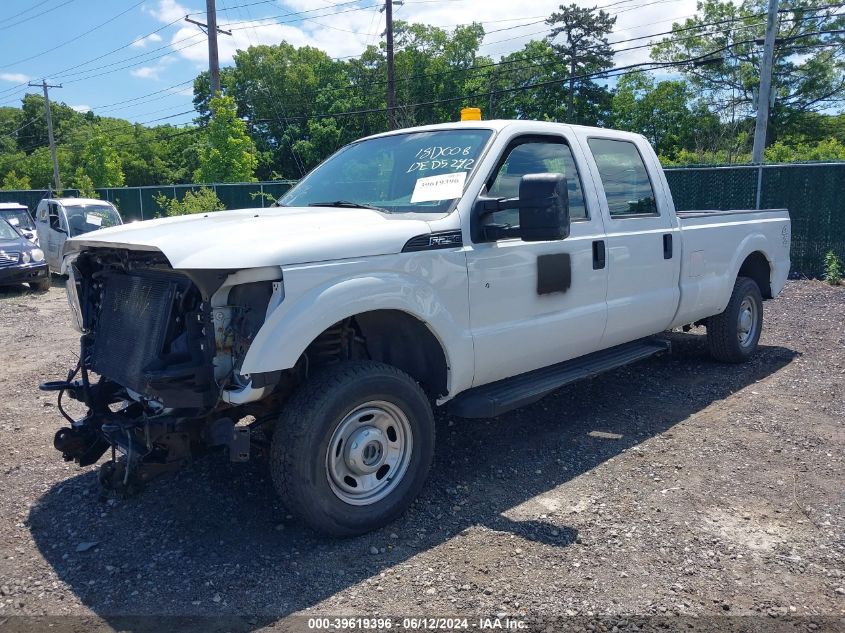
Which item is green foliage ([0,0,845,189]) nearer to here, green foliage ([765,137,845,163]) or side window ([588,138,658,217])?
green foliage ([765,137,845,163])

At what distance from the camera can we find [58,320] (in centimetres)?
998

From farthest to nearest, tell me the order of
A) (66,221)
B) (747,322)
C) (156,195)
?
1. (156,195)
2. (66,221)
3. (747,322)

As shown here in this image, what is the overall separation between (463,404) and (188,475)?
5.92 ft

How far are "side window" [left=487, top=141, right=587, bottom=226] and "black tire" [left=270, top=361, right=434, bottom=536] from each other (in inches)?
49.6

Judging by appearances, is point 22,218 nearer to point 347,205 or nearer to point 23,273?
point 23,273

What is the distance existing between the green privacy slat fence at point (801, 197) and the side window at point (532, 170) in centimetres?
958

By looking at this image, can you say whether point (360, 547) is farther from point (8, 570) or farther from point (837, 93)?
point (837, 93)

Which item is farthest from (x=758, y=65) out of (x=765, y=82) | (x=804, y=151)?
(x=765, y=82)

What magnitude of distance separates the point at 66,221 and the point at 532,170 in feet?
43.5

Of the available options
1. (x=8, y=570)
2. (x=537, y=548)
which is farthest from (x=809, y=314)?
(x=8, y=570)

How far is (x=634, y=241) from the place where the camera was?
16.6 ft

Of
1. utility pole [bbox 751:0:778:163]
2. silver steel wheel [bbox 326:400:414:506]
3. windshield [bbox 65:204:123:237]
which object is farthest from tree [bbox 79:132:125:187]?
silver steel wheel [bbox 326:400:414:506]

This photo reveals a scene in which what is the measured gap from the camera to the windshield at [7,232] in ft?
43.2

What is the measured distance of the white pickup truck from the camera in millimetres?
3244
